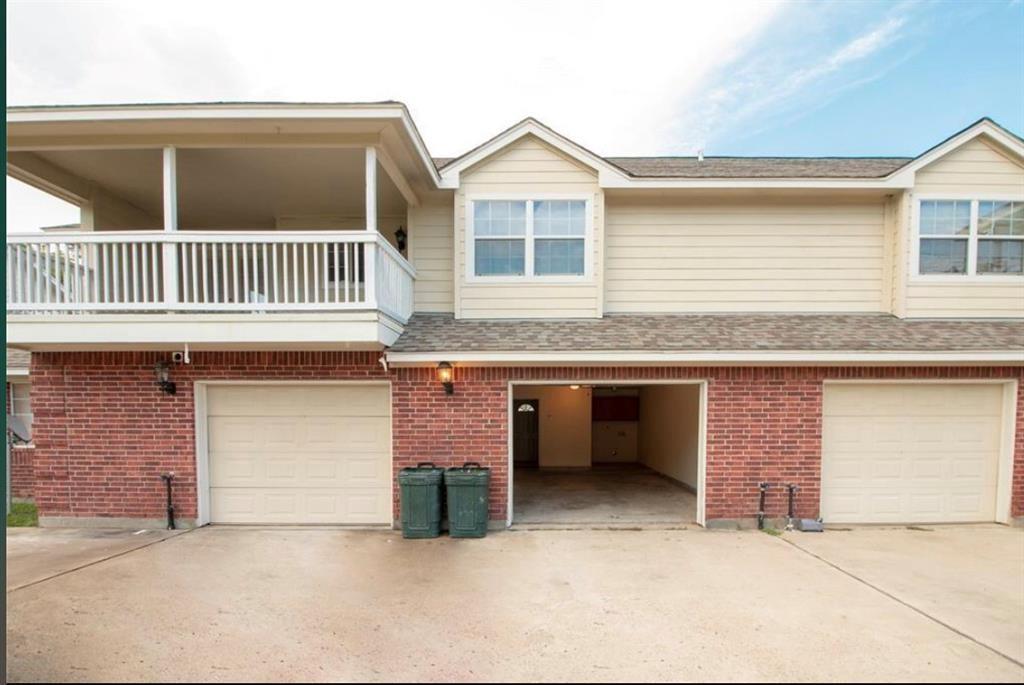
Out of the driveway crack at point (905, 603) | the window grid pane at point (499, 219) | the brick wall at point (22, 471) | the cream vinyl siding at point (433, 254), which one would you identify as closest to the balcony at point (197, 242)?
the cream vinyl siding at point (433, 254)

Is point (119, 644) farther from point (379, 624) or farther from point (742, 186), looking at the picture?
point (742, 186)

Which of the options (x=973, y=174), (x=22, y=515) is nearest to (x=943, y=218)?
(x=973, y=174)

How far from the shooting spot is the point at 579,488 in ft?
31.4

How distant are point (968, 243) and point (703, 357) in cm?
503

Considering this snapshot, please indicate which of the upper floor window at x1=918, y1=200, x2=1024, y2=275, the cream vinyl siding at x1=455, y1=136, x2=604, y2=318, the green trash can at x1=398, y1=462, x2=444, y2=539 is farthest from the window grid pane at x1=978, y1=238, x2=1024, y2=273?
the green trash can at x1=398, y1=462, x2=444, y2=539

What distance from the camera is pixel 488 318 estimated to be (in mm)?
7715

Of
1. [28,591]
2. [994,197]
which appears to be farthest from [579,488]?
[994,197]

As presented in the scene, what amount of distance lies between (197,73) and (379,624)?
39.5 feet

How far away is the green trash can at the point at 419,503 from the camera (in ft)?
21.3

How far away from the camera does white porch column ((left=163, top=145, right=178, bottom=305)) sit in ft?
19.5

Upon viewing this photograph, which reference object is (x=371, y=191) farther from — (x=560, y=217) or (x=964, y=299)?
(x=964, y=299)

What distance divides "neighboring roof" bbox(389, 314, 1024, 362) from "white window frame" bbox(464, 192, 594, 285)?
65cm

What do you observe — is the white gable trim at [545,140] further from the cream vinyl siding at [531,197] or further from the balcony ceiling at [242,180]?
the balcony ceiling at [242,180]

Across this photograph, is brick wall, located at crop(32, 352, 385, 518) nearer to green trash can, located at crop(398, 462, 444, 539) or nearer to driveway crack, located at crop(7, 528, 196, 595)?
driveway crack, located at crop(7, 528, 196, 595)
